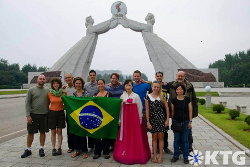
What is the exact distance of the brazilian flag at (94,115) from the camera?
3299mm

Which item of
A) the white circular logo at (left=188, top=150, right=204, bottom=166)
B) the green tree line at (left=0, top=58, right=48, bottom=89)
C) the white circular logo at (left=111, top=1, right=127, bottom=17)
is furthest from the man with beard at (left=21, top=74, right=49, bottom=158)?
the green tree line at (left=0, top=58, right=48, bottom=89)

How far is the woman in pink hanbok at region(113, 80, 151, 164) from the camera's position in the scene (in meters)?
3.05

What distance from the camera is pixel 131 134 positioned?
3.12 m

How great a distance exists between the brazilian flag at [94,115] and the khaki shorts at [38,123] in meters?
0.44

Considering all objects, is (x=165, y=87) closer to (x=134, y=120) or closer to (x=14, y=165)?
(x=134, y=120)

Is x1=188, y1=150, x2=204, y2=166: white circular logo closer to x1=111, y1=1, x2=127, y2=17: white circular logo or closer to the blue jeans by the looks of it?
the blue jeans

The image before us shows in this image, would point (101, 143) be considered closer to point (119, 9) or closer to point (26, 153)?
point (26, 153)

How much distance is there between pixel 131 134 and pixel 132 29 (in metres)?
24.5

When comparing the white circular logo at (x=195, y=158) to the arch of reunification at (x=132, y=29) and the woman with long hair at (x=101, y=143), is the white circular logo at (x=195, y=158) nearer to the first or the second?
the woman with long hair at (x=101, y=143)

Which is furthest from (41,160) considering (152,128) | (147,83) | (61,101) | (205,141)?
(205,141)

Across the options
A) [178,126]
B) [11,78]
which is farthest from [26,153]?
[11,78]

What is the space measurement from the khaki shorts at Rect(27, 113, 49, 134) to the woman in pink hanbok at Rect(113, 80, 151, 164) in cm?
131

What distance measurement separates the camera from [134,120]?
3146mm

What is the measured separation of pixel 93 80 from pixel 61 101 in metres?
0.66
